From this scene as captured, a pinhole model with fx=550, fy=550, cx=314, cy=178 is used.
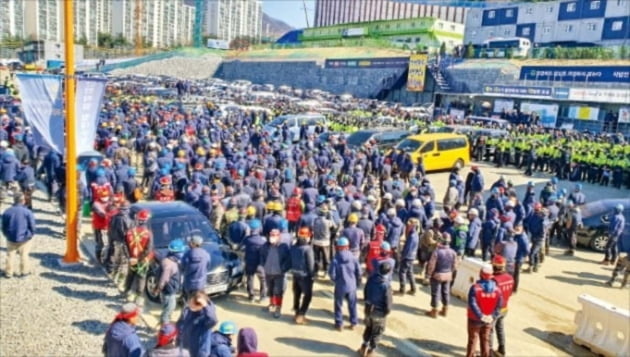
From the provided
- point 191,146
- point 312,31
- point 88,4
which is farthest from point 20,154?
point 88,4

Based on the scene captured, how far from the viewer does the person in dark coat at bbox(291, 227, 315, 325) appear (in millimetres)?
8367

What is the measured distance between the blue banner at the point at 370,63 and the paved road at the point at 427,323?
130ft

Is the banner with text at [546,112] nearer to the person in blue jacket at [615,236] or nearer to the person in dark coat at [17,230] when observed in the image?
the person in blue jacket at [615,236]

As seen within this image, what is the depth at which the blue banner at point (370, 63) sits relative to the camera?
49.2 meters

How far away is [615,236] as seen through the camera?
480 inches

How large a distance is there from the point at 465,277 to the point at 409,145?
39.9ft

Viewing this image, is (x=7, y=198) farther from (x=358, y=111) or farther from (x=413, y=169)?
(x=358, y=111)

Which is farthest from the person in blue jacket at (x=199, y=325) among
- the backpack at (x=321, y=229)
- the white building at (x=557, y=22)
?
the white building at (x=557, y=22)

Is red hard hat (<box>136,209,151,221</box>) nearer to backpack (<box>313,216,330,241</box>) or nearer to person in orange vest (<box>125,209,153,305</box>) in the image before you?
person in orange vest (<box>125,209,153,305</box>)

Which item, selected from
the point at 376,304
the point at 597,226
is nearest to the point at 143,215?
the point at 376,304

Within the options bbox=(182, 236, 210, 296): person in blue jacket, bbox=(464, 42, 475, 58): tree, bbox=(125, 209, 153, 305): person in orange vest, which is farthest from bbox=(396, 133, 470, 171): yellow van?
bbox=(464, 42, 475, 58): tree

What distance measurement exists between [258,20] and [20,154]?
185520 millimetres

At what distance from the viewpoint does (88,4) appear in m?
120

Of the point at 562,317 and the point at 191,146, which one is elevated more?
the point at 191,146
